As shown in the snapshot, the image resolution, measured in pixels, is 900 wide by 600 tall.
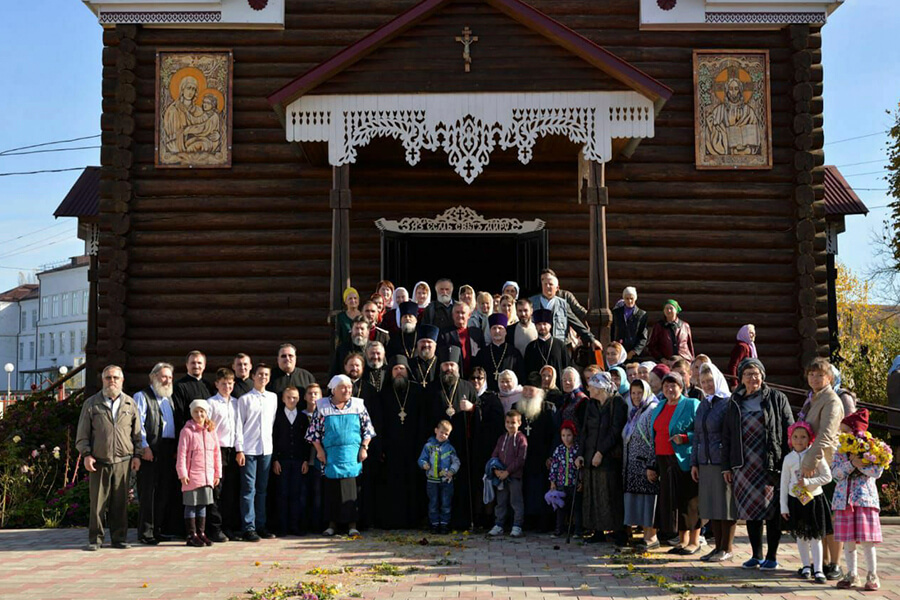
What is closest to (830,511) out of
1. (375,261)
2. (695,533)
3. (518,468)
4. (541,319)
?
(695,533)

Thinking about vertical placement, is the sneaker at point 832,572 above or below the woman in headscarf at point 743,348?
below

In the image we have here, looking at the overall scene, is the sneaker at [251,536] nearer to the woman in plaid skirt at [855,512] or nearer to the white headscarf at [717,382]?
the white headscarf at [717,382]

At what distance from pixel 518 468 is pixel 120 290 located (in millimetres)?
7138

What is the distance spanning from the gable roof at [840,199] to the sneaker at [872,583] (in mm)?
11544

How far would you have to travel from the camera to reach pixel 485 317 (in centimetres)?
1232

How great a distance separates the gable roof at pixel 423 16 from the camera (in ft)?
40.7

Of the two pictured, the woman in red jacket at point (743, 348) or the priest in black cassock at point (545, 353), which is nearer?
the priest in black cassock at point (545, 353)

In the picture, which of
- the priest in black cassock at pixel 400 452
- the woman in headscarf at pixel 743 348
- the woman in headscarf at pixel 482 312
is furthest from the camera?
the woman in headscarf at pixel 743 348

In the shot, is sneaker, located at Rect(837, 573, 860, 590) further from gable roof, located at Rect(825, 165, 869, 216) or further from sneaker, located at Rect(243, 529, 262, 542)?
gable roof, located at Rect(825, 165, 869, 216)

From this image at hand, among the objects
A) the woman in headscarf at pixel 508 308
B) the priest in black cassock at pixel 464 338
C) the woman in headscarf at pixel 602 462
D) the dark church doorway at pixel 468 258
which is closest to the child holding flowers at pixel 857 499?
the woman in headscarf at pixel 602 462

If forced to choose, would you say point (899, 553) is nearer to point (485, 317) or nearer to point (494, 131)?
point (485, 317)

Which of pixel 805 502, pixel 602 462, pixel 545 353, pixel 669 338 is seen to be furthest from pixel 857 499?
pixel 669 338

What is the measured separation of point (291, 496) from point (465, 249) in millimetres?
5948

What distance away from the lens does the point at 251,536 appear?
34.4 ft
